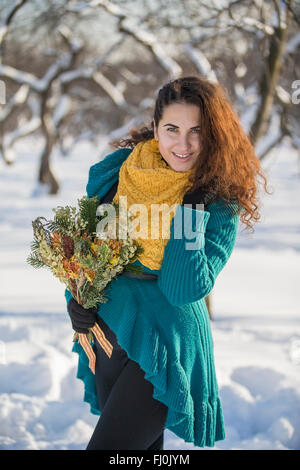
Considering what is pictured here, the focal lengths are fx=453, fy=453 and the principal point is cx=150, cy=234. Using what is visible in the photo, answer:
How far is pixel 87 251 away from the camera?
1646 millimetres

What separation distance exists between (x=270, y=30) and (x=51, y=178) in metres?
10.8

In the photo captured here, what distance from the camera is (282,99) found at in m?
4.63

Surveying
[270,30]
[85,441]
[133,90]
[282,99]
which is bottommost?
[85,441]

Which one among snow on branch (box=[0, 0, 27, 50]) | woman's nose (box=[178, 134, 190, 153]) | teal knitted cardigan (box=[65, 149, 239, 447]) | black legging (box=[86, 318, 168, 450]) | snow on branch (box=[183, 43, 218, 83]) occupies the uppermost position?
snow on branch (box=[0, 0, 27, 50])

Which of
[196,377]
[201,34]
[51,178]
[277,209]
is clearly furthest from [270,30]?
[51,178]

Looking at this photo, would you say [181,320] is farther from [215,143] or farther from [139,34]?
[139,34]

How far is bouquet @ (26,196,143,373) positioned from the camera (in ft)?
5.24

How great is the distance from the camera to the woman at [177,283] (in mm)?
1629

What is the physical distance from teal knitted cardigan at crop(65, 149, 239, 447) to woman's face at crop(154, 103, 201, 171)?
20 cm

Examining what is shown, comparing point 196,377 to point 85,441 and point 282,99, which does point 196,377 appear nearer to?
point 85,441

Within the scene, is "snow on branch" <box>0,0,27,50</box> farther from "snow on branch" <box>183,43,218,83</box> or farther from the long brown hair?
the long brown hair

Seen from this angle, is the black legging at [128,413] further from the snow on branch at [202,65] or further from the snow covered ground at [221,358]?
the snow on branch at [202,65]

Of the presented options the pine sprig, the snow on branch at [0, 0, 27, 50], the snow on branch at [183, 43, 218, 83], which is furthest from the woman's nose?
the snow on branch at [0, 0, 27, 50]

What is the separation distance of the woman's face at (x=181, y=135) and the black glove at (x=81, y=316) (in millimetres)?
644
